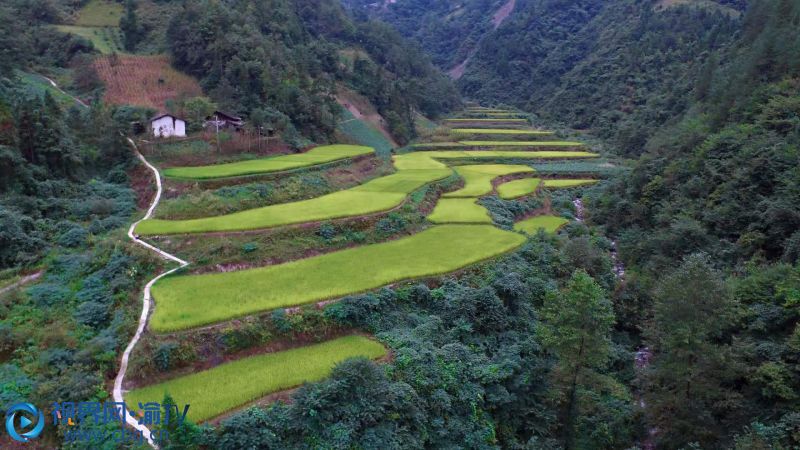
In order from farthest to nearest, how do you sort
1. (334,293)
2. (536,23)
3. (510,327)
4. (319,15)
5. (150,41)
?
(536,23)
(319,15)
(150,41)
(510,327)
(334,293)

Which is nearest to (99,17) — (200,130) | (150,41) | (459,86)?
(150,41)

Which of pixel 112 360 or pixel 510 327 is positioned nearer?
pixel 112 360

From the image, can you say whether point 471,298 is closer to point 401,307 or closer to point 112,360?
point 401,307

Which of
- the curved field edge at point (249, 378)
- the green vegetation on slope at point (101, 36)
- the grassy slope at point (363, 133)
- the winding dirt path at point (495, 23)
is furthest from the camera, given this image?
the winding dirt path at point (495, 23)

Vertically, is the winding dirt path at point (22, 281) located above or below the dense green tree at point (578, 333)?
below

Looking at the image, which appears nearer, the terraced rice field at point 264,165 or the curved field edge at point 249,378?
the curved field edge at point 249,378

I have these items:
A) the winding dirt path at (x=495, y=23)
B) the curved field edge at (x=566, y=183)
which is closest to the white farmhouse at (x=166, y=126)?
the curved field edge at (x=566, y=183)

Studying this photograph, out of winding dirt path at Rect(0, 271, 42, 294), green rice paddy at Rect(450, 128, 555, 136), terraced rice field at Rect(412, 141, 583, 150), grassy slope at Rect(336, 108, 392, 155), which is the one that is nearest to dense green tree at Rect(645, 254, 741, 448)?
winding dirt path at Rect(0, 271, 42, 294)

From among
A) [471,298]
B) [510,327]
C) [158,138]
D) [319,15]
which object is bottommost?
[510,327]

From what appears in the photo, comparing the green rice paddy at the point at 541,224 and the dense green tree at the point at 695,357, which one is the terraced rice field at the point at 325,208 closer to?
the green rice paddy at the point at 541,224
